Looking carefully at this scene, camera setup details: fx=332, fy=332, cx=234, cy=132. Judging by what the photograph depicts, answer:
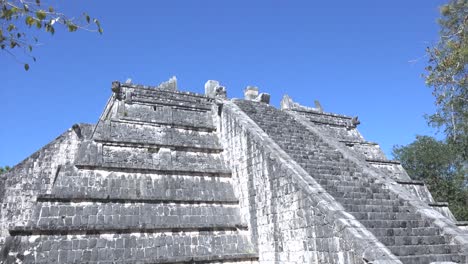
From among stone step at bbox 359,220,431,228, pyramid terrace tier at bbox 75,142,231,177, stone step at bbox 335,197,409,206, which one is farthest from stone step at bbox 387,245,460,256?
pyramid terrace tier at bbox 75,142,231,177

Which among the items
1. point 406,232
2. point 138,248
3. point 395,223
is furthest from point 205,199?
point 406,232

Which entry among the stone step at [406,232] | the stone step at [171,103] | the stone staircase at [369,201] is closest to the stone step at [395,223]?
the stone staircase at [369,201]

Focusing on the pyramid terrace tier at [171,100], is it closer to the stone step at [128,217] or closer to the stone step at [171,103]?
the stone step at [171,103]

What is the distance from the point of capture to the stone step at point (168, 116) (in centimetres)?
1115

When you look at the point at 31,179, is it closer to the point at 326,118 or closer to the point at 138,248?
the point at 138,248

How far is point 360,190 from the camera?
28.2 feet

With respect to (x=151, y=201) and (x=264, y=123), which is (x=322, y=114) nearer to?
(x=264, y=123)

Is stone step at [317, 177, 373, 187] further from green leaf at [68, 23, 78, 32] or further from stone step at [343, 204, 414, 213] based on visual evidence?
green leaf at [68, 23, 78, 32]

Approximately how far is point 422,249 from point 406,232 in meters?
0.45

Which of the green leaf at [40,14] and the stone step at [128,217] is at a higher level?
the green leaf at [40,14]

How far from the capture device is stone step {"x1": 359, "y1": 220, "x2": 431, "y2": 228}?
709cm

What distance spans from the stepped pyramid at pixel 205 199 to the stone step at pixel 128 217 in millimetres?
26

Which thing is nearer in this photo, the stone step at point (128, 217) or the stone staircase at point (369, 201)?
the stone staircase at point (369, 201)

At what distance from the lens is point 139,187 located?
884 centimetres
